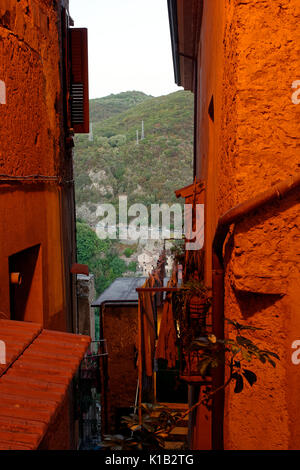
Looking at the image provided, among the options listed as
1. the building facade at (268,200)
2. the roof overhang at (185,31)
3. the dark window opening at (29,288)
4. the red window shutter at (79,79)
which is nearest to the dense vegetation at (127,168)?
the roof overhang at (185,31)

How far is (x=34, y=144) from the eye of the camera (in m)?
5.52

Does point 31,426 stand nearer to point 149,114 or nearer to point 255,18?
point 255,18

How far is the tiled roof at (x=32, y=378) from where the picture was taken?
7.94 feet

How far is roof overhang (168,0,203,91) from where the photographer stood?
7121 millimetres

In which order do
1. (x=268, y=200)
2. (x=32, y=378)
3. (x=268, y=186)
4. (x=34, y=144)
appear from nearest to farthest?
(x=268, y=200), (x=268, y=186), (x=32, y=378), (x=34, y=144)

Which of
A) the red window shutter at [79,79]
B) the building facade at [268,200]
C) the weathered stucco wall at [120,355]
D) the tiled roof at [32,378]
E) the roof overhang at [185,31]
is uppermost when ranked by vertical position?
the roof overhang at [185,31]

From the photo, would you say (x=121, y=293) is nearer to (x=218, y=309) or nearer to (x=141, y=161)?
(x=218, y=309)

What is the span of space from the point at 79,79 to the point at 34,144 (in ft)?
10.1

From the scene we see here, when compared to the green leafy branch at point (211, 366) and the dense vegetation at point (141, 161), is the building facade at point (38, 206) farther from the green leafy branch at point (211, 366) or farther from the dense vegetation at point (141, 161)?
the dense vegetation at point (141, 161)

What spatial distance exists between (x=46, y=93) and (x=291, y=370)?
5.23 metres

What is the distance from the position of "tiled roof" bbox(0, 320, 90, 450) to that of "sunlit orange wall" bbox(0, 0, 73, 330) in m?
0.91

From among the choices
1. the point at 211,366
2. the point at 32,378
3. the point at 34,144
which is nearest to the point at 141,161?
the point at 34,144

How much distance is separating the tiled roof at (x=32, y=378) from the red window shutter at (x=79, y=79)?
525cm
